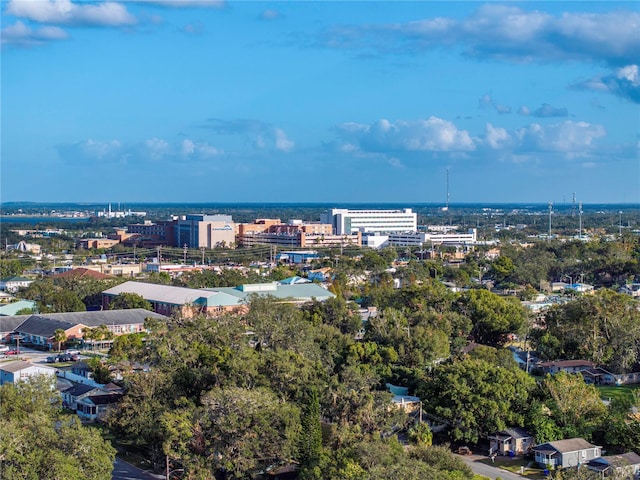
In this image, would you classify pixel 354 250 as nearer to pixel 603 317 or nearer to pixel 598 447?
pixel 603 317

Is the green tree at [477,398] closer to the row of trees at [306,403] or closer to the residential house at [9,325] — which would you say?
the row of trees at [306,403]

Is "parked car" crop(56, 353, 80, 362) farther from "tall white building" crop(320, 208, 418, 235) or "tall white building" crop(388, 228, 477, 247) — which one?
"tall white building" crop(320, 208, 418, 235)

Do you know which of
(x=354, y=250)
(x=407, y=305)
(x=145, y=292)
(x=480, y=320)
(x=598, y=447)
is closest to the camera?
(x=598, y=447)

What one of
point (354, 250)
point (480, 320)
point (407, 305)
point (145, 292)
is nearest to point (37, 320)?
point (145, 292)

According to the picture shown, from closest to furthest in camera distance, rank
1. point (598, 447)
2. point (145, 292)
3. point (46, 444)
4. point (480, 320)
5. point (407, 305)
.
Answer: point (46, 444)
point (598, 447)
point (480, 320)
point (407, 305)
point (145, 292)

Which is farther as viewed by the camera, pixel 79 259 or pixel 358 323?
pixel 79 259

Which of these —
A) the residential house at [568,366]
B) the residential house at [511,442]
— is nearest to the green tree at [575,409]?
the residential house at [511,442]
